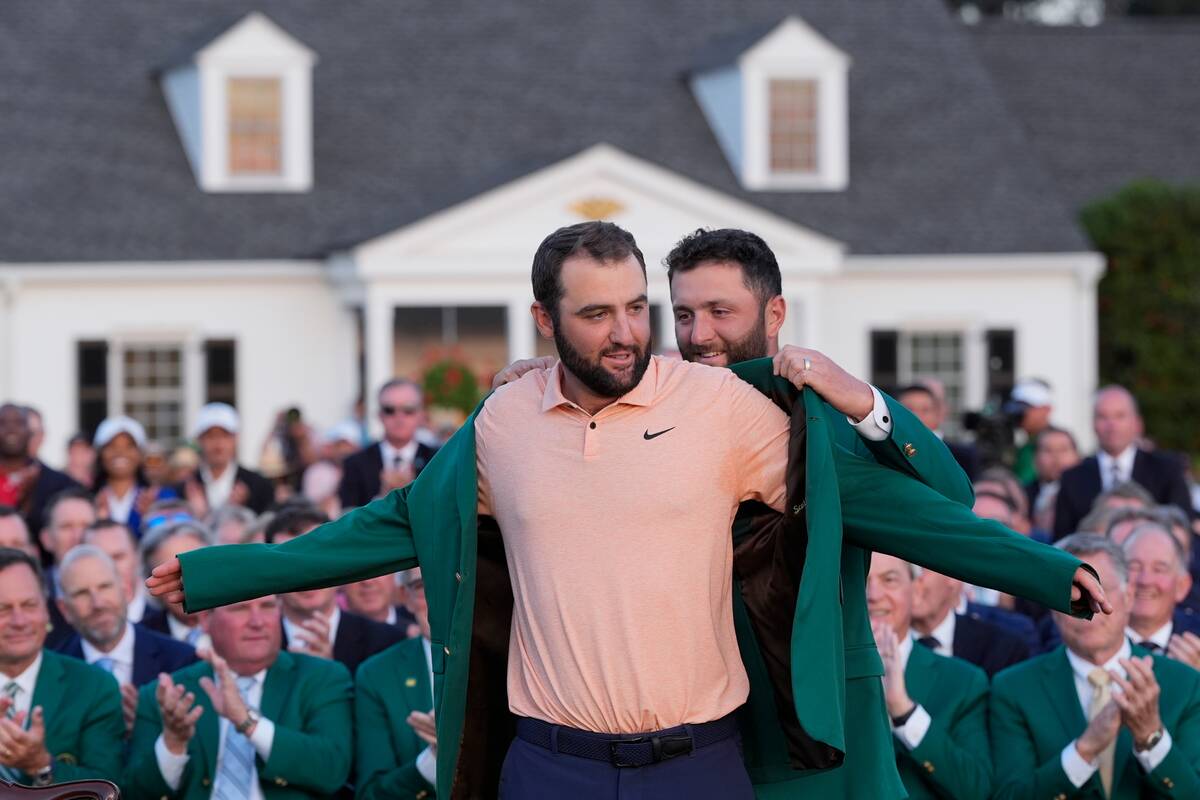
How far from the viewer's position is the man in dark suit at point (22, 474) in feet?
39.7

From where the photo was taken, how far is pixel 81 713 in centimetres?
711

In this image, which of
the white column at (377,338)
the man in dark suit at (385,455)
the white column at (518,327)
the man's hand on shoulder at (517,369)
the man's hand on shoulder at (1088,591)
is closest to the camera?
the man's hand on shoulder at (1088,591)

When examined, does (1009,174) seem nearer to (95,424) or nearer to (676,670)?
(95,424)

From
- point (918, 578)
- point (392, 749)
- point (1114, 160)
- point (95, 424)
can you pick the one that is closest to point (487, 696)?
point (392, 749)

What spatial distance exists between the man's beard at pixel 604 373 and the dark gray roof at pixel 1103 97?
928 inches

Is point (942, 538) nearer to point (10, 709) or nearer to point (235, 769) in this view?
point (235, 769)

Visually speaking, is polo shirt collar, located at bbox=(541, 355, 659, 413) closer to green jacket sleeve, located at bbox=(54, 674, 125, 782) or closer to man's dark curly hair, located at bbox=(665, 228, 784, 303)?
man's dark curly hair, located at bbox=(665, 228, 784, 303)

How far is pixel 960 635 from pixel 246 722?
2713mm

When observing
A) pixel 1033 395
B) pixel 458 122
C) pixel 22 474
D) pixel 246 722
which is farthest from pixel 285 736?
pixel 458 122

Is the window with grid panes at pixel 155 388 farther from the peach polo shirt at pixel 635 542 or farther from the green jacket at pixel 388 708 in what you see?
the peach polo shirt at pixel 635 542

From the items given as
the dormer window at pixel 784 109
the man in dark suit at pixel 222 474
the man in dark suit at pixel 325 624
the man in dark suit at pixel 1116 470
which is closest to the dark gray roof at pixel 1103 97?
the dormer window at pixel 784 109

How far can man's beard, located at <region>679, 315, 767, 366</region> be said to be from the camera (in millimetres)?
5523

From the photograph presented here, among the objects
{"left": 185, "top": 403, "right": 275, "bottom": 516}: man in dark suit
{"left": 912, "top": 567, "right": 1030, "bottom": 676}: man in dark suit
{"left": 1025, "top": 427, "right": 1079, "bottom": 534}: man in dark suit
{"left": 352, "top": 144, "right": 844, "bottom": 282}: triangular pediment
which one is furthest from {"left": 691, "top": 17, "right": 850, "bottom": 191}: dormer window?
{"left": 912, "top": 567, "right": 1030, "bottom": 676}: man in dark suit

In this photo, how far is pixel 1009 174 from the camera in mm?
25609
